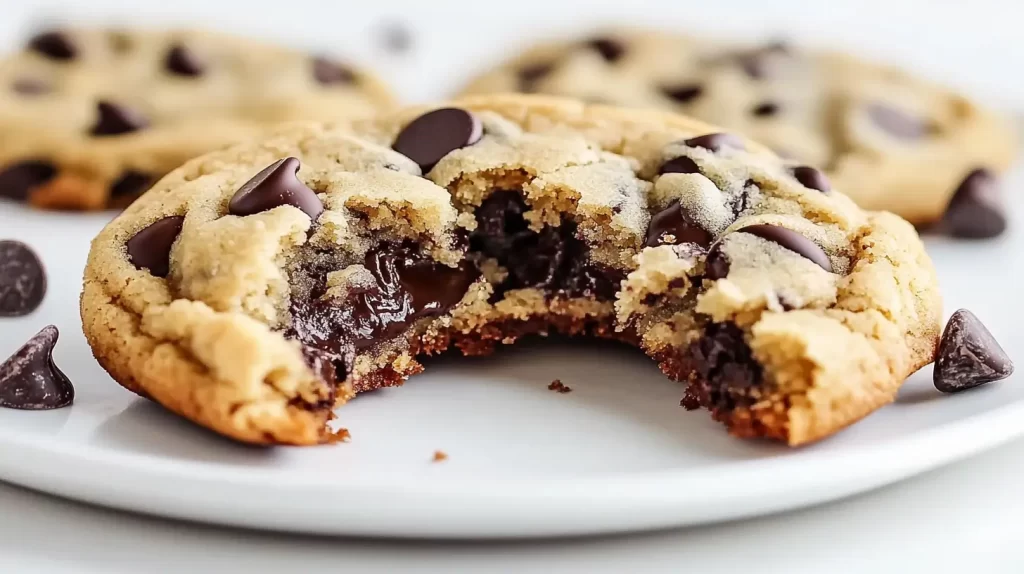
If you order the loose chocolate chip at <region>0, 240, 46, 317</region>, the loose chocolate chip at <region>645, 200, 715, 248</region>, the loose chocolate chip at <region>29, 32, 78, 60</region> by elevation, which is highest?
the loose chocolate chip at <region>645, 200, 715, 248</region>

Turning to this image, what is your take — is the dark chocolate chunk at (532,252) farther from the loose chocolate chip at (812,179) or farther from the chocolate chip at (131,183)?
the chocolate chip at (131,183)

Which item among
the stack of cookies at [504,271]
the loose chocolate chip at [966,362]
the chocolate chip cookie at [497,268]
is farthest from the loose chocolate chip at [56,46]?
the loose chocolate chip at [966,362]

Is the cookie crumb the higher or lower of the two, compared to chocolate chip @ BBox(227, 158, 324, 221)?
lower

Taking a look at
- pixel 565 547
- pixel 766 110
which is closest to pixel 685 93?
pixel 766 110

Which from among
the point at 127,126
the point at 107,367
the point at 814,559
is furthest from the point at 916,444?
the point at 127,126

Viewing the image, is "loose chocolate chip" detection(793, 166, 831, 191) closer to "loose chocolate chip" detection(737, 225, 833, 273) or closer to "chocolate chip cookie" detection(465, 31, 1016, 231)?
"loose chocolate chip" detection(737, 225, 833, 273)

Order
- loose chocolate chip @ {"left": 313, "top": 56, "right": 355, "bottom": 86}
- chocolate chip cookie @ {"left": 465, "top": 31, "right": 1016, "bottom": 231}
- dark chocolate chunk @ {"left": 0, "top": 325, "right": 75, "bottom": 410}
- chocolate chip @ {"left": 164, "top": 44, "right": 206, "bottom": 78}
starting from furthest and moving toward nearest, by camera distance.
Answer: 1. loose chocolate chip @ {"left": 313, "top": 56, "right": 355, "bottom": 86}
2. chocolate chip @ {"left": 164, "top": 44, "right": 206, "bottom": 78}
3. chocolate chip cookie @ {"left": 465, "top": 31, "right": 1016, "bottom": 231}
4. dark chocolate chunk @ {"left": 0, "top": 325, "right": 75, "bottom": 410}

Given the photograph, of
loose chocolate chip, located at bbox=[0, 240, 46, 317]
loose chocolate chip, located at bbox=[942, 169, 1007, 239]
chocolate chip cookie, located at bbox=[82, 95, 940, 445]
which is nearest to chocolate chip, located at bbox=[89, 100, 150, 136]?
loose chocolate chip, located at bbox=[0, 240, 46, 317]
